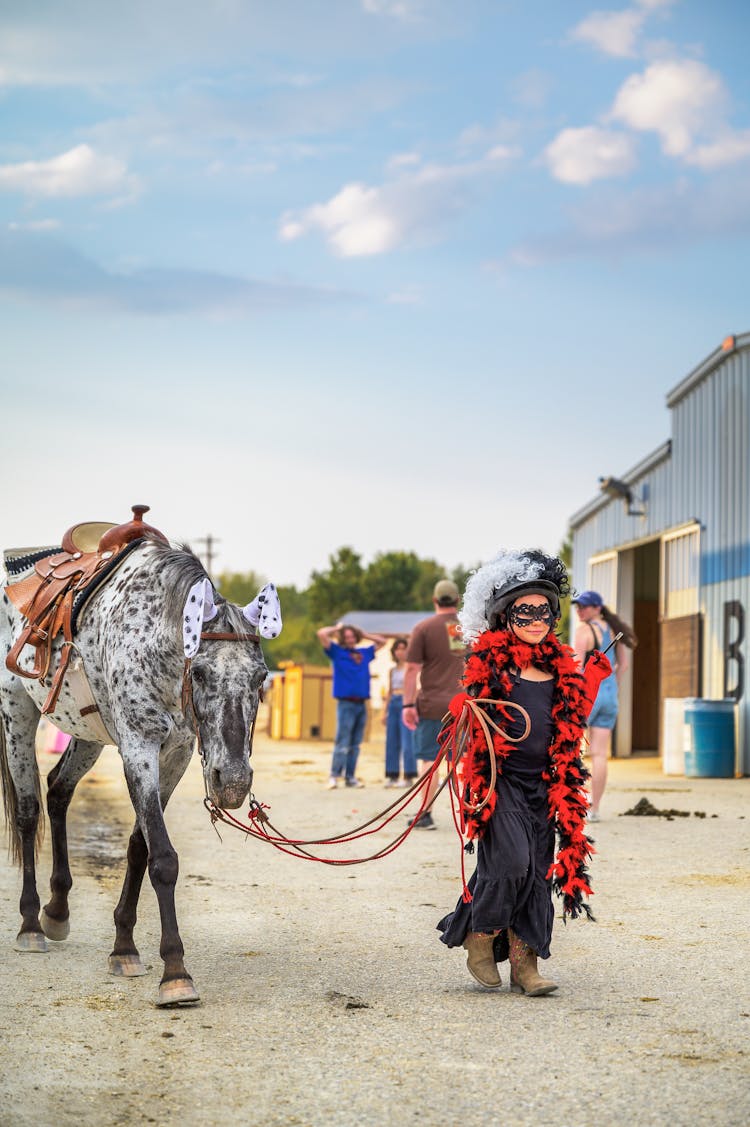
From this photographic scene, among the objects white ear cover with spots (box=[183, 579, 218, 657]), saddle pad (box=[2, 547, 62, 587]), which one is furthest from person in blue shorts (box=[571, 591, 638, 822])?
white ear cover with spots (box=[183, 579, 218, 657])

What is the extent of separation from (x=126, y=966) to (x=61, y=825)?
1226 mm

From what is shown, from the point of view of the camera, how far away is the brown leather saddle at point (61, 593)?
19.7 feet

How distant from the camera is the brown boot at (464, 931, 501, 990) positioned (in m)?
5.18

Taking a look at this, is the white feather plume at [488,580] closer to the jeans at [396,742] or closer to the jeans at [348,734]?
the jeans at [348,734]

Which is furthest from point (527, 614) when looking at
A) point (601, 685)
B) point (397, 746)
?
point (397, 746)

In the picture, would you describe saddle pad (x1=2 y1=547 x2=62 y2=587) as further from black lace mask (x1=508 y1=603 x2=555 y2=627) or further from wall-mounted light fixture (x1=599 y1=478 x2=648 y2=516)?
wall-mounted light fixture (x1=599 y1=478 x2=648 y2=516)

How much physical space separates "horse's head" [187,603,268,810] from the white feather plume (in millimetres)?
915

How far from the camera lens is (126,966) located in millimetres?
5410

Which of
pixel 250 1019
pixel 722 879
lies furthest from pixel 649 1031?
pixel 722 879

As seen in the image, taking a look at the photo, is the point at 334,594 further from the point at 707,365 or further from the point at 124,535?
the point at 124,535

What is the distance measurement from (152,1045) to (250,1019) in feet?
1.51

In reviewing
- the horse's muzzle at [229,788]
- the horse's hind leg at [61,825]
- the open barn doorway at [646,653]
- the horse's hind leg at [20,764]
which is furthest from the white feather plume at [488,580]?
the open barn doorway at [646,653]

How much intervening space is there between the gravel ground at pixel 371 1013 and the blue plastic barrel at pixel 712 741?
8.75 meters

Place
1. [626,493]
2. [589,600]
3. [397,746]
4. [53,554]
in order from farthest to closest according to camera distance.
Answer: [626,493] → [397,746] → [589,600] → [53,554]
